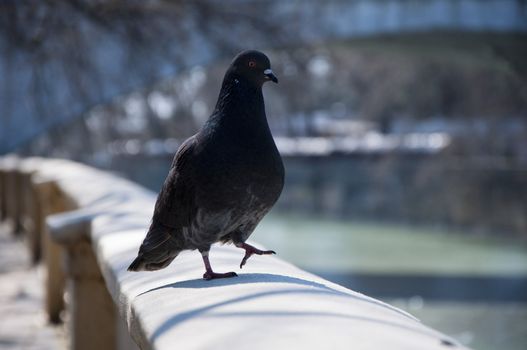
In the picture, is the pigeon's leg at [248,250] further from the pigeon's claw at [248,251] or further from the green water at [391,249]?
the green water at [391,249]

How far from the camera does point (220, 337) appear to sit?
4.91 feet

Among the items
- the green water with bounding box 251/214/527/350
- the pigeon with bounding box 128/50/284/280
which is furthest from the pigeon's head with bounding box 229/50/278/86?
the green water with bounding box 251/214/527/350

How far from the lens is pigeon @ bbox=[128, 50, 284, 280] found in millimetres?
2395

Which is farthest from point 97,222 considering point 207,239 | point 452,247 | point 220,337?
point 452,247

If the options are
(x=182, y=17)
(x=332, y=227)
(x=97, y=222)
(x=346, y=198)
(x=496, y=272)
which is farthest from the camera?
(x=346, y=198)

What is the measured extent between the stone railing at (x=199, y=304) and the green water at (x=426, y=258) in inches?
294

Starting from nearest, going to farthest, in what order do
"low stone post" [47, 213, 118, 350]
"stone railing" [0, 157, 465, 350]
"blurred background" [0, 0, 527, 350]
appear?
"stone railing" [0, 157, 465, 350] → "low stone post" [47, 213, 118, 350] → "blurred background" [0, 0, 527, 350]

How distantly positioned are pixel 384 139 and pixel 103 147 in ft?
42.4

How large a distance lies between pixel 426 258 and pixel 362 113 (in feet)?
98.2

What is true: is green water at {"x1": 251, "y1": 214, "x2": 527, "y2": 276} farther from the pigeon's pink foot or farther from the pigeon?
the pigeon's pink foot

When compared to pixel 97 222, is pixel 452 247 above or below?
below

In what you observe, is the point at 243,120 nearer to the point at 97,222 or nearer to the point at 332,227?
the point at 97,222

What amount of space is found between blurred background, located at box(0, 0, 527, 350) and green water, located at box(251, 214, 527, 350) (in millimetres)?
63

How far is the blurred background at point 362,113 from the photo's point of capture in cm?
971
